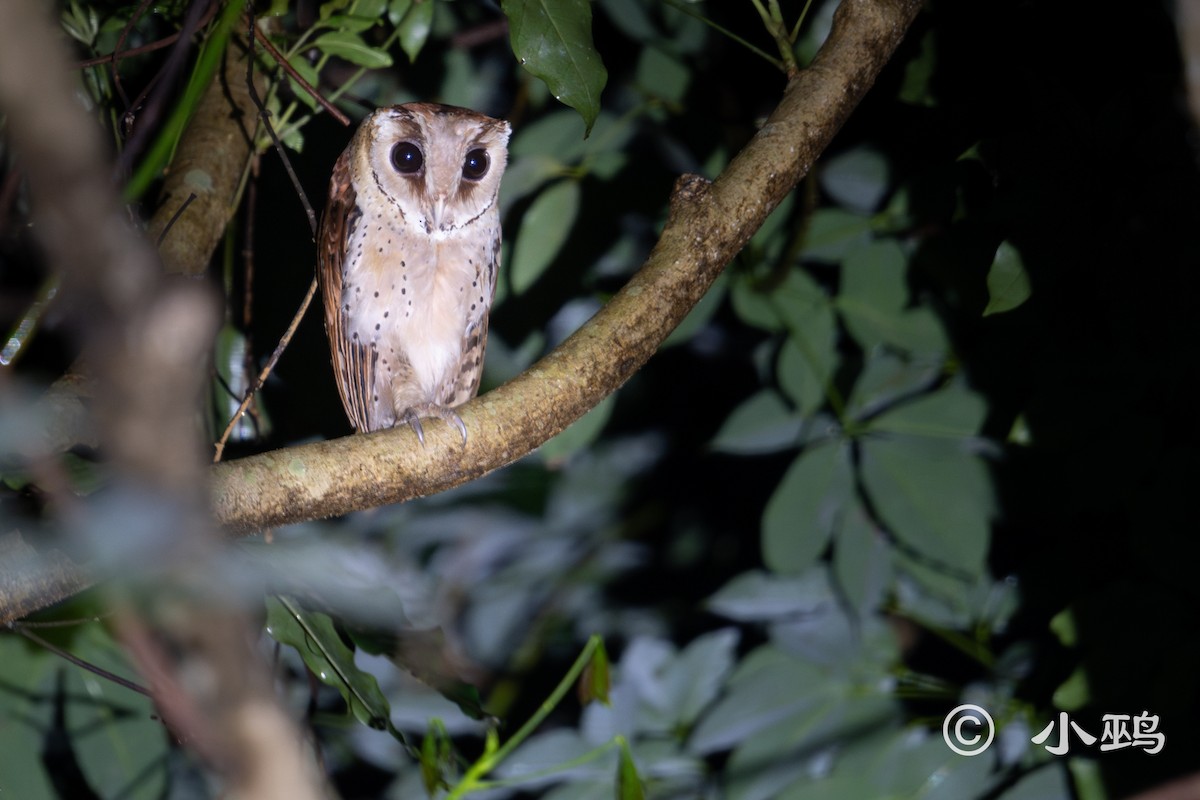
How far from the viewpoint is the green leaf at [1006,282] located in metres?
1.17

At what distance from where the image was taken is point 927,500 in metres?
1.43

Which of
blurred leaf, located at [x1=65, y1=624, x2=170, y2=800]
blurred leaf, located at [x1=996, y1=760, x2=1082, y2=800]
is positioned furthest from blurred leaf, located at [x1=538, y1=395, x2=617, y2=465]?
blurred leaf, located at [x1=996, y1=760, x2=1082, y2=800]

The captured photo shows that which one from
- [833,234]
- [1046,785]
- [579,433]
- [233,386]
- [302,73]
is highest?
[302,73]

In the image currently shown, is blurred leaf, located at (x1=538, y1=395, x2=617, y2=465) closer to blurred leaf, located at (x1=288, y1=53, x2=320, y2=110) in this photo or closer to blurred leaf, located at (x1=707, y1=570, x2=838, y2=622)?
blurred leaf, located at (x1=707, y1=570, x2=838, y2=622)

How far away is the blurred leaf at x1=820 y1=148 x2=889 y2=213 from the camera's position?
1.73 m

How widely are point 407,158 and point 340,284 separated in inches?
9.5

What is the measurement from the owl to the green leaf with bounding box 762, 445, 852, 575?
1.87ft

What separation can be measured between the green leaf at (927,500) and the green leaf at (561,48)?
0.73 m

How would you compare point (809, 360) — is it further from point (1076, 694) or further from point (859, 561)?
point (1076, 694)

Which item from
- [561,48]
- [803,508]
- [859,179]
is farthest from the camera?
[859,179]

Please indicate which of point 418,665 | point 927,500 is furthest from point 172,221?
point 927,500

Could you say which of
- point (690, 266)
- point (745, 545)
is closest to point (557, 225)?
point (690, 266)

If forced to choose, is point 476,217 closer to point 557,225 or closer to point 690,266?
point 557,225

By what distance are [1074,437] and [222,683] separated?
4.46ft
